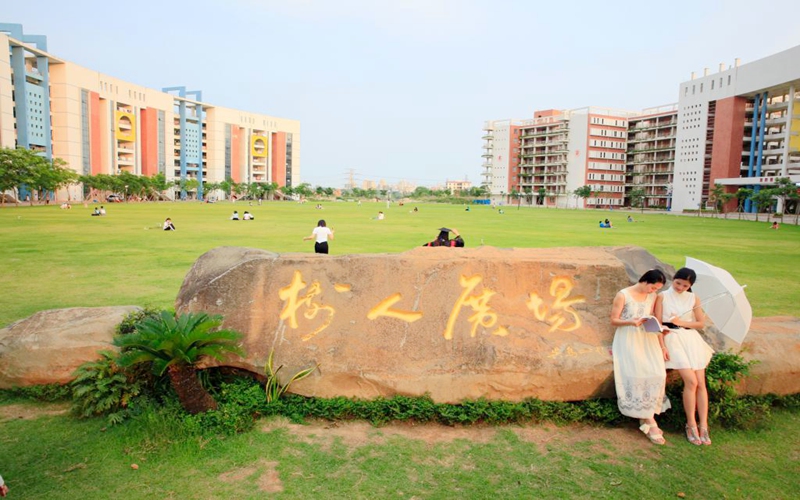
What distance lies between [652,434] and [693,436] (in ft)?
1.11

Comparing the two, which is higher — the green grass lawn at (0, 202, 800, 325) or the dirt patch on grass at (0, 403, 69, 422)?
the green grass lawn at (0, 202, 800, 325)

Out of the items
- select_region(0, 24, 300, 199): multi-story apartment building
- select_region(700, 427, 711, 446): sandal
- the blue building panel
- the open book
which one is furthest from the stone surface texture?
the blue building panel

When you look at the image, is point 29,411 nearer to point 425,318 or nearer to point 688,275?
point 425,318

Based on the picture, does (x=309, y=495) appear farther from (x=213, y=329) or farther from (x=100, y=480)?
→ (x=213, y=329)

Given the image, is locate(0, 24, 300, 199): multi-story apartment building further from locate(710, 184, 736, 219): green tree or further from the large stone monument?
locate(710, 184, 736, 219): green tree

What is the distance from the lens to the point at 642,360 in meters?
4.70

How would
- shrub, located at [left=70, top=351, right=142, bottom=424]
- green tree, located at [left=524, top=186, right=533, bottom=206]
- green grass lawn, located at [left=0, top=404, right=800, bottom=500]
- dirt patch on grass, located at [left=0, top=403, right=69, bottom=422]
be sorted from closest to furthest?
1. green grass lawn, located at [left=0, top=404, right=800, bottom=500]
2. shrub, located at [left=70, top=351, right=142, bottom=424]
3. dirt patch on grass, located at [left=0, top=403, right=69, bottom=422]
4. green tree, located at [left=524, top=186, right=533, bottom=206]

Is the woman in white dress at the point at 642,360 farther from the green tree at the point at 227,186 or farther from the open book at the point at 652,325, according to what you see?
the green tree at the point at 227,186

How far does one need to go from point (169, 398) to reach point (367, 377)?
1.85 meters

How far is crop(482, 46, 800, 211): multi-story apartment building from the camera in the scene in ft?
193

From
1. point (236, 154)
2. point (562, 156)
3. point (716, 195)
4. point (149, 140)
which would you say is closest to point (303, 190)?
point (236, 154)

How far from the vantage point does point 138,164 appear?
248ft

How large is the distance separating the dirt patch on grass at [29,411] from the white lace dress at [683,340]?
5.68 m

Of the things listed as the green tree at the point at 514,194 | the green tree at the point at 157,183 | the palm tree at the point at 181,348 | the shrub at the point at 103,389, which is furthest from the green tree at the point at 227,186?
the palm tree at the point at 181,348
